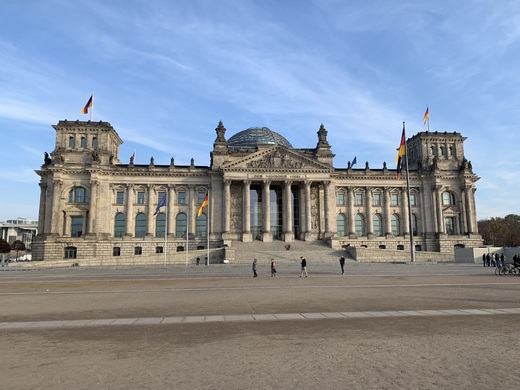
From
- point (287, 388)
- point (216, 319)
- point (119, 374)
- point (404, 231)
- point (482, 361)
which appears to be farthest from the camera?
point (404, 231)

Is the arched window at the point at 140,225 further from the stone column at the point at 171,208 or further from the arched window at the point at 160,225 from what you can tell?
the stone column at the point at 171,208

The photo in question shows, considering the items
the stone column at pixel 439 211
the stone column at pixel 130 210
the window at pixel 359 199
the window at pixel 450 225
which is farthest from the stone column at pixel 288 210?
the window at pixel 450 225

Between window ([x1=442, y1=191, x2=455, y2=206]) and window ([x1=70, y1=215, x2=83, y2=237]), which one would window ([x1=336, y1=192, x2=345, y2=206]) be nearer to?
window ([x1=442, y1=191, x2=455, y2=206])

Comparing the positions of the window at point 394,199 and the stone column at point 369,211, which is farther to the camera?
the window at point 394,199

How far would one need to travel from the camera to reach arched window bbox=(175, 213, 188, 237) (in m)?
79.8

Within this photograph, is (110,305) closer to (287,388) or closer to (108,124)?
(287,388)

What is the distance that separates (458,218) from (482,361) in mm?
86210

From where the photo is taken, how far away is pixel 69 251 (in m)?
73.6

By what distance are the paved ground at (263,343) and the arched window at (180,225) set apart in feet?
200

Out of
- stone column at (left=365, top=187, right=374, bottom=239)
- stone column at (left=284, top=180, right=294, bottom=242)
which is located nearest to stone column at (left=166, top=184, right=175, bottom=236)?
stone column at (left=284, top=180, right=294, bottom=242)

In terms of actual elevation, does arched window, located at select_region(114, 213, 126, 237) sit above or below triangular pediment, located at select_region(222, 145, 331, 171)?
below

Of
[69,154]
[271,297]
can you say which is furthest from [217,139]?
[271,297]

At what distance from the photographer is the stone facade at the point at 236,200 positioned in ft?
249

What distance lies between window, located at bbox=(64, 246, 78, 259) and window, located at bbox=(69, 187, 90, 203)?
361 inches
